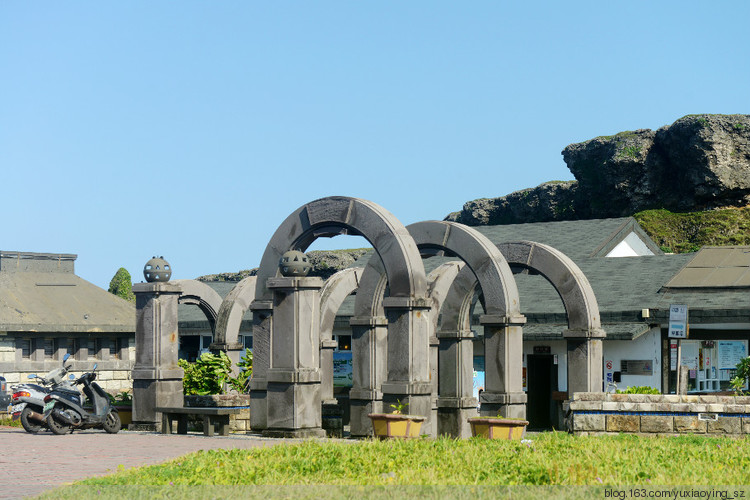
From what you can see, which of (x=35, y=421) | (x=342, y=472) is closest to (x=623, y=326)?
(x=35, y=421)

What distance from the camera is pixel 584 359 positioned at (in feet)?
69.5

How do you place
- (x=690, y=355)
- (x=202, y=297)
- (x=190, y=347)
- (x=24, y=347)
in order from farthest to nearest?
(x=190, y=347) < (x=24, y=347) < (x=690, y=355) < (x=202, y=297)

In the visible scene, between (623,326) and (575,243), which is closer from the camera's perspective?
(623,326)

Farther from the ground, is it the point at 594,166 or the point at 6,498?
the point at 594,166

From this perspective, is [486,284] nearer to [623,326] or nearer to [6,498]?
[623,326]

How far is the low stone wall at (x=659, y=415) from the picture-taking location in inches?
626

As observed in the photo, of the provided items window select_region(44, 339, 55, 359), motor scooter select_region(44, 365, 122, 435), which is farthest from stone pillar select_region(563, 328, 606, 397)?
window select_region(44, 339, 55, 359)

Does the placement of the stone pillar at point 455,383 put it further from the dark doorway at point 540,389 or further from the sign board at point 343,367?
the sign board at point 343,367

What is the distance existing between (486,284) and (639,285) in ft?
38.1

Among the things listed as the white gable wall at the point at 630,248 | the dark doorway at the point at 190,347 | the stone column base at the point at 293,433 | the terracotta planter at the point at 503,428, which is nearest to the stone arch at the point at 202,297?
the stone column base at the point at 293,433

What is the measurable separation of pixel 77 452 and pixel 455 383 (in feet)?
30.3

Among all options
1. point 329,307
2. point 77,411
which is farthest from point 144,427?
point 329,307

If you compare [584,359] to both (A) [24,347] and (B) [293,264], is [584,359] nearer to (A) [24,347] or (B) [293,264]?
(B) [293,264]

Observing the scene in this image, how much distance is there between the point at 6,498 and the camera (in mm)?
9898
